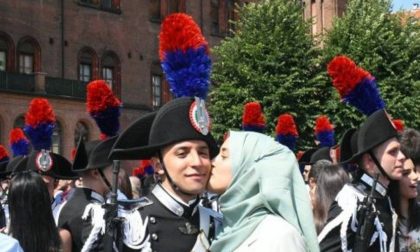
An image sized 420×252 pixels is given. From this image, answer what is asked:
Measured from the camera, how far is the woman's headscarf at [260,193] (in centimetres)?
338

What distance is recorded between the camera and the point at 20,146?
12.2 meters

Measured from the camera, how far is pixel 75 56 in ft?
103

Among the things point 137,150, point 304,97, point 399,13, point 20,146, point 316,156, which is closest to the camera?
point 137,150

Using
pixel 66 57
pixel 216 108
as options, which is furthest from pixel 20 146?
pixel 66 57

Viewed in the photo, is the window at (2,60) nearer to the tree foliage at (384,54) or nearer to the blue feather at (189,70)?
the tree foliage at (384,54)

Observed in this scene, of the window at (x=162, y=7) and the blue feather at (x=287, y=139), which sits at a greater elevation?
the window at (x=162, y=7)

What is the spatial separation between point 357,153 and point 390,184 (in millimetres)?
314

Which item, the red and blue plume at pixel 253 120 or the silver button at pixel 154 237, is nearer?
the silver button at pixel 154 237

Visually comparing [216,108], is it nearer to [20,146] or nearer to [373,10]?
[373,10]

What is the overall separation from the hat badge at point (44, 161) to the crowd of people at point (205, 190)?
1414mm

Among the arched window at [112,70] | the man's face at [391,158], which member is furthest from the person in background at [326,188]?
the arched window at [112,70]

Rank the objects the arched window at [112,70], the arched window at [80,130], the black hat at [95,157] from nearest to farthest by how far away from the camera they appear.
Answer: the black hat at [95,157] < the arched window at [80,130] < the arched window at [112,70]

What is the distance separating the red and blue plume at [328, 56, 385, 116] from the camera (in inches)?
230

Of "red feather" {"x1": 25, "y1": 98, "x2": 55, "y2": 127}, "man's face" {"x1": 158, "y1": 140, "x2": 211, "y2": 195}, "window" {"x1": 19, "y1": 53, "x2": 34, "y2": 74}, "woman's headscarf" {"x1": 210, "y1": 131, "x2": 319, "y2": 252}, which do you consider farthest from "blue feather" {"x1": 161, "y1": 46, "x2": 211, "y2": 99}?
"window" {"x1": 19, "y1": 53, "x2": 34, "y2": 74}
